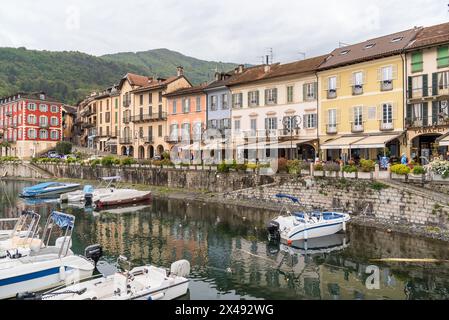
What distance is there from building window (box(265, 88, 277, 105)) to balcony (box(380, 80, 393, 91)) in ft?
37.3

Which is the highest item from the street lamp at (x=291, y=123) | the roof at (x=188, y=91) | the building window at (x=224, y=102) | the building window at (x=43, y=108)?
the building window at (x=43, y=108)

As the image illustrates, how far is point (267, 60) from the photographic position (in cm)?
4638

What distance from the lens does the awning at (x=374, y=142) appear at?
98.7 ft

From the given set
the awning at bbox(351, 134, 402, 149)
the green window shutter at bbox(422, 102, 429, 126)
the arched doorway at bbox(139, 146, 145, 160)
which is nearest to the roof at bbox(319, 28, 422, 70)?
the green window shutter at bbox(422, 102, 429, 126)

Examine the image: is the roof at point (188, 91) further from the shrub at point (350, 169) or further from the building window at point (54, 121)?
the building window at point (54, 121)

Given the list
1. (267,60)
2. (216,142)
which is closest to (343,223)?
(216,142)

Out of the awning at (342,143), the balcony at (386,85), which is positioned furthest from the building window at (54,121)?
the balcony at (386,85)

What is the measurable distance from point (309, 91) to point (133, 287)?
1191 inches

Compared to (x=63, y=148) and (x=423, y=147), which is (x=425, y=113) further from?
(x=63, y=148)

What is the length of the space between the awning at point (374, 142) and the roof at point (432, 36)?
23.4ft

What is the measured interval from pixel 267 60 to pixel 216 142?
11.6m

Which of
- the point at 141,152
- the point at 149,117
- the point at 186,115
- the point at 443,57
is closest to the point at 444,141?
the point at 443,57

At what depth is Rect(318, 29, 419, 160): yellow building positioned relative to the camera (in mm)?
31688

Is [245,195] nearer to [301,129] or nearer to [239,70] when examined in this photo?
[301,129]
